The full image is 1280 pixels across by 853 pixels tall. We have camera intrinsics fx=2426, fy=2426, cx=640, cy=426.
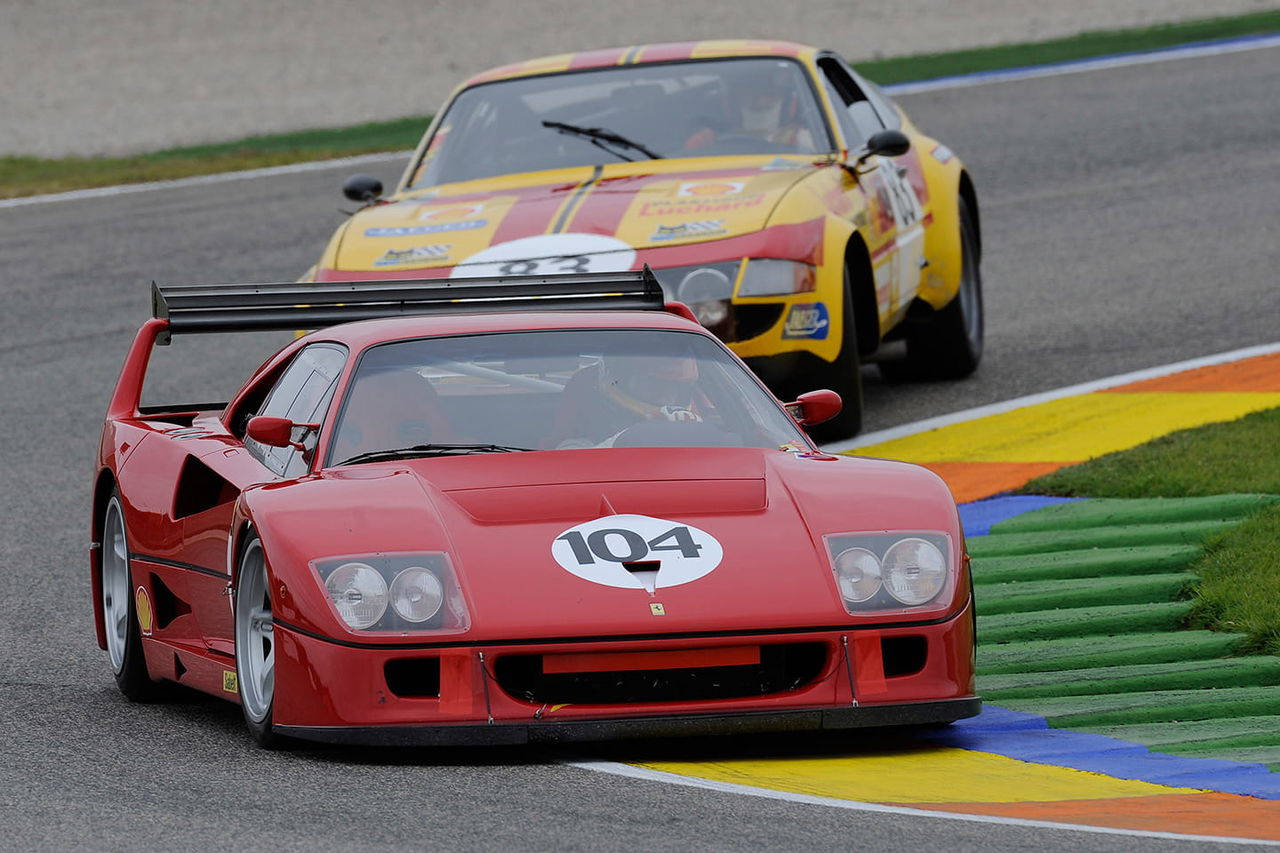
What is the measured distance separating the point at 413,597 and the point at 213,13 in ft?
70.6

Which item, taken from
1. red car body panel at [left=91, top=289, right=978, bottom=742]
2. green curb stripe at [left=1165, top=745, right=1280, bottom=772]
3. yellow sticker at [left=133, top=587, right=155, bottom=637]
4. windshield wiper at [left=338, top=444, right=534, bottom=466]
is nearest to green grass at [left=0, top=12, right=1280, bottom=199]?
yellow sticker at [left=133, top=587, right=155, bottom=637]

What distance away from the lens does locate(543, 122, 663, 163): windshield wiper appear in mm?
10367

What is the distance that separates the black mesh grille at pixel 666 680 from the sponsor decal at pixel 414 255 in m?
4.27

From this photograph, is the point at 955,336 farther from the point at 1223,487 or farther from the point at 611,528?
the point at 611,528

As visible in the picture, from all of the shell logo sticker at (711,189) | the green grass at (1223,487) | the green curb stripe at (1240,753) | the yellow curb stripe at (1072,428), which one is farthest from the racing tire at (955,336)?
the green curb stripe at (1240,753)

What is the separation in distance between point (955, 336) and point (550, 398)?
5.70 m

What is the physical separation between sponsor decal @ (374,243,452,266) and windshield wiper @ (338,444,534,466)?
134 inches

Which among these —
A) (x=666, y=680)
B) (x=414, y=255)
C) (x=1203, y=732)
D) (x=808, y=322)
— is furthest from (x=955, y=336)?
(x=666, y=680)

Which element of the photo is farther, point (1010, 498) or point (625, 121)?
point (625, 121)

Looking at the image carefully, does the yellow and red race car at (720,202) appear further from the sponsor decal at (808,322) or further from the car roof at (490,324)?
the car roof at (490,324)

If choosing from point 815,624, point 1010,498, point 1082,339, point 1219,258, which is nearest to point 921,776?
point 815,624

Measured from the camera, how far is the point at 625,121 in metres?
10.5

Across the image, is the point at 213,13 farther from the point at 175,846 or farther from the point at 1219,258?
the point at 175,846

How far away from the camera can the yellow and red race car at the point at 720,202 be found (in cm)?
930
